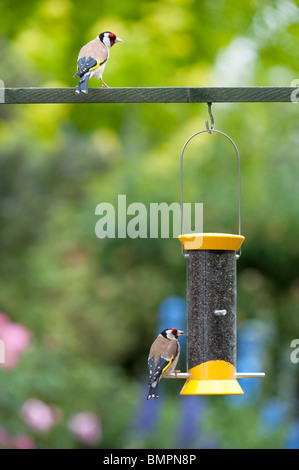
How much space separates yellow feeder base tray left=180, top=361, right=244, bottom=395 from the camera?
368 centimetres

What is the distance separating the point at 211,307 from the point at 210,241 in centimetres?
32

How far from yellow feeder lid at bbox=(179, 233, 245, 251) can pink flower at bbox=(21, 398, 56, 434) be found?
8.68ft

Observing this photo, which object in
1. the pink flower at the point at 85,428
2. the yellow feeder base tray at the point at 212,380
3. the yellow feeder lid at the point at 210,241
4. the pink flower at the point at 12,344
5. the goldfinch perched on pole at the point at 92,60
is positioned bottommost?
the yellow feeder base tray at the point at 212,380

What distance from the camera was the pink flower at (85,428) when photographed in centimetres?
621

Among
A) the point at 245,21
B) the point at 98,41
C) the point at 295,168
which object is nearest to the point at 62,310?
the point at 295,168

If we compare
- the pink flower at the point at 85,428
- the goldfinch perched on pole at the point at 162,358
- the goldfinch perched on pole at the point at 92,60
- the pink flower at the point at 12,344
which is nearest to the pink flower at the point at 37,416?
the pink flower at the point at 85,428

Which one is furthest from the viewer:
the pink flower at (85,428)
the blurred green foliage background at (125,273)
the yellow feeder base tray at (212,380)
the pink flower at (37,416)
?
the blurred green foliage background at (125,273)

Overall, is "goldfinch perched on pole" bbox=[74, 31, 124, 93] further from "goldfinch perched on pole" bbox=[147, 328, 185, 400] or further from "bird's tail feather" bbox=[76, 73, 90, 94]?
"goldfinch perched on pole" bbox=[147, 328, 185, 400]

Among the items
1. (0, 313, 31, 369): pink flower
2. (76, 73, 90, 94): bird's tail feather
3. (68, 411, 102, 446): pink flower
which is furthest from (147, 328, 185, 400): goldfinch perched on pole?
(0, 313, 31, 369): pink flower

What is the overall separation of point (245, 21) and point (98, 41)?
796 centimetres

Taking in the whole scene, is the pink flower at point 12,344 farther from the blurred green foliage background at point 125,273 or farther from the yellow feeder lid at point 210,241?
the yellow feeder lid at point 210,241

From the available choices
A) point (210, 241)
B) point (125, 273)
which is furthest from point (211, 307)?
point (125, 273)
